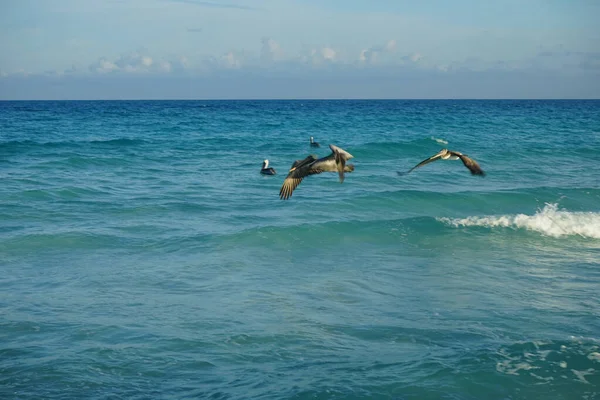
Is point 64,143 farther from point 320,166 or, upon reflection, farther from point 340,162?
point 340,162

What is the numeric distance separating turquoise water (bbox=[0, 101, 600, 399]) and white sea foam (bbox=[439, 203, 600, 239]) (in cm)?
7

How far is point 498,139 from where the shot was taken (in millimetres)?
39906

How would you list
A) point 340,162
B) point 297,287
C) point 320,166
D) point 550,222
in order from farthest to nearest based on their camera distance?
point 550,222
point 297,287
point 320,166
point 340,162

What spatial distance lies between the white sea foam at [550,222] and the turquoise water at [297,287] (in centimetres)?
7

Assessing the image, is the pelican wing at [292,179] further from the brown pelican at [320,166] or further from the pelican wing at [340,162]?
the pelican wing at [340,162]

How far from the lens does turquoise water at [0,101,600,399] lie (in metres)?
7.93

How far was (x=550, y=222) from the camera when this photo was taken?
1619cm

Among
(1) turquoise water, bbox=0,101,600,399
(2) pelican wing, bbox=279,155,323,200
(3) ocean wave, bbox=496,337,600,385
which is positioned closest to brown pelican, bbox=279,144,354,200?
(2) pelican wing, bbox=279,155,323,200

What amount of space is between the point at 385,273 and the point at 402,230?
146 inches

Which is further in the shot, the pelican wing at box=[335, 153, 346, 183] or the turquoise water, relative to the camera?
the pelican wing at box=[335, 153, 346, 183]

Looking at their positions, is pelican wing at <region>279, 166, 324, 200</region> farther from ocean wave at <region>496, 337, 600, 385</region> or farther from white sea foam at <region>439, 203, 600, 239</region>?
white sea foam at <region>439, 203, 600, 239</region>

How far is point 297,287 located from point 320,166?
6.86 ft

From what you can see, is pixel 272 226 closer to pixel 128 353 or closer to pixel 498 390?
pixel 128 353

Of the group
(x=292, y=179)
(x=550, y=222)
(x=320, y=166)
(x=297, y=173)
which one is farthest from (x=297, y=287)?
(x=550, y=222)
